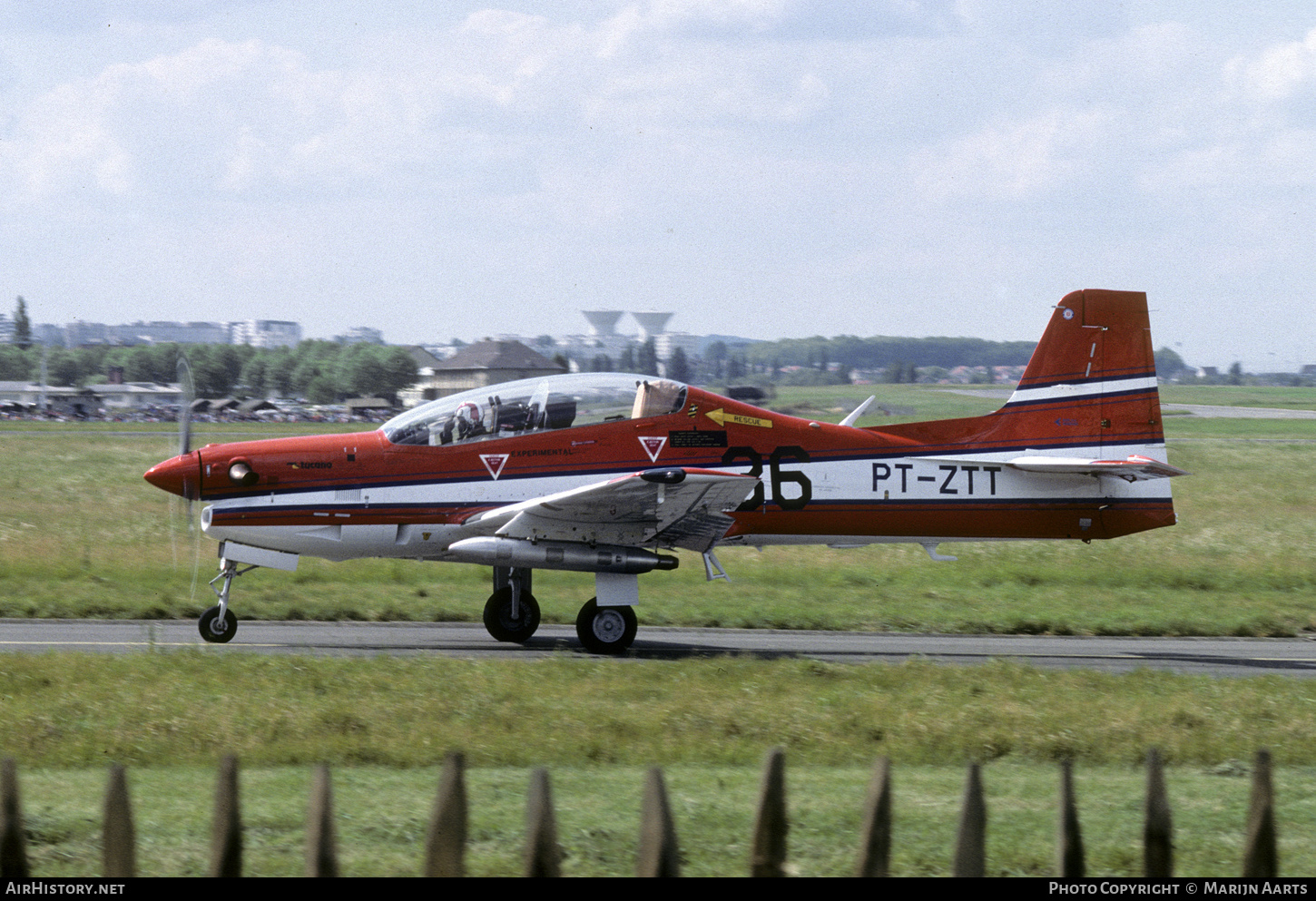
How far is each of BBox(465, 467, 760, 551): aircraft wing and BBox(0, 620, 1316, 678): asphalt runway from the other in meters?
1.26

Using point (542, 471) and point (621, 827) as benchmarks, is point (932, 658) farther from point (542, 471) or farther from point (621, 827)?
point (621, 827)

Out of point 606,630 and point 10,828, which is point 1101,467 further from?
point 10,828

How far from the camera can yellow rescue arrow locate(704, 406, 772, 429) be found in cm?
1369

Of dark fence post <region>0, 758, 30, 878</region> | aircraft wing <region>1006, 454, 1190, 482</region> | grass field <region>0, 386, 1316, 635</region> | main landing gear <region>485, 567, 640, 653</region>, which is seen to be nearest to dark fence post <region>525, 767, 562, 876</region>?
dark fence post <region>0, 758, 30, 878</region>

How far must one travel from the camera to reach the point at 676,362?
126 feet

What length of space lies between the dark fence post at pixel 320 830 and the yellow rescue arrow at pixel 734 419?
10172 mm

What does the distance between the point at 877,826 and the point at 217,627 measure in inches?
405

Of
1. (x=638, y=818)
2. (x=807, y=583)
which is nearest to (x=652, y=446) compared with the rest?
(x=807, y=583)

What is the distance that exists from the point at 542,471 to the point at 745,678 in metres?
3.75

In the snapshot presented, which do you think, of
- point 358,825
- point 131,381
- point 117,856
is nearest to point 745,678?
point 358,825

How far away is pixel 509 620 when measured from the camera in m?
13.7

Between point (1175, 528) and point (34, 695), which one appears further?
point (1175, 528)

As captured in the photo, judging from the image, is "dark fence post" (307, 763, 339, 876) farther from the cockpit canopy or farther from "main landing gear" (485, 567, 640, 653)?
the cockpit canopy

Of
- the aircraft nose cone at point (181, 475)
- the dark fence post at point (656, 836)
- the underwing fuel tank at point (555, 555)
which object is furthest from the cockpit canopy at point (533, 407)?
the dark fence post at point (656, 836)
